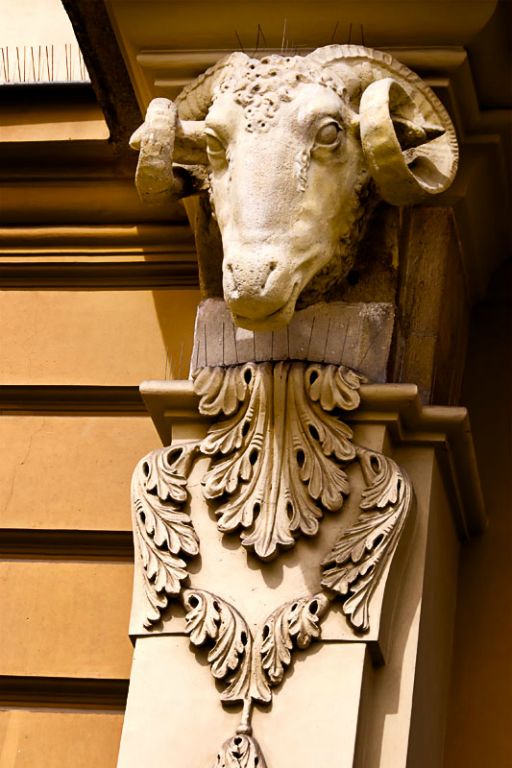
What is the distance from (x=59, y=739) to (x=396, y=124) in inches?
49.6

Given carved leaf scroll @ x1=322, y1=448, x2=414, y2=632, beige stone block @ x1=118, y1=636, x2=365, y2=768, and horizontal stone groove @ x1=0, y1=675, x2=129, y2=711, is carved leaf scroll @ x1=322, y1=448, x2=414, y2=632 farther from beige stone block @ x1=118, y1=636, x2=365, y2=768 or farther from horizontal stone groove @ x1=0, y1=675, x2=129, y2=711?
horizontal stone groove @ x1=0, y1=675, x2=129, y2=711

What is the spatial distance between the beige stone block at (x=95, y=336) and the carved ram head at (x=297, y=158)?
573 mm

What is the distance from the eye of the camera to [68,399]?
401 centimetres

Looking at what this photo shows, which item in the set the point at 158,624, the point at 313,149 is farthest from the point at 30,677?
the point at 313,149

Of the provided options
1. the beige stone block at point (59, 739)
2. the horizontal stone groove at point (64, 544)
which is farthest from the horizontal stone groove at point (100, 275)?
the beige stone block at point (59, 739)

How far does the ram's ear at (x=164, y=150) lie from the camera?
339cm

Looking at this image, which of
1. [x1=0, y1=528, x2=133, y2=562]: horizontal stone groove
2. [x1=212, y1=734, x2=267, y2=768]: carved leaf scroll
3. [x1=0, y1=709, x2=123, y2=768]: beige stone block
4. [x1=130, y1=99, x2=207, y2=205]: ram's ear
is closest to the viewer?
[x1=212, y1=734, x2=267, y2=768]: carved leaf scroll

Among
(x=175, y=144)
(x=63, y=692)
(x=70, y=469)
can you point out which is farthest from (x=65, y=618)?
(x=175, y=144)

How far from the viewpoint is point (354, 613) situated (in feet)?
10.7

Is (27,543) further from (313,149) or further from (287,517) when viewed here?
(313,149)

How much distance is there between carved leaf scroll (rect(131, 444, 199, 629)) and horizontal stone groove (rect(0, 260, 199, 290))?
63 cm

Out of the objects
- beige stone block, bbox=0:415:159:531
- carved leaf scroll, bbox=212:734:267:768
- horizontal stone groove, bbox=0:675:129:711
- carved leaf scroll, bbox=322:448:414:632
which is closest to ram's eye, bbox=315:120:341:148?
carved leaf scroll, bbox=322:448:414:632

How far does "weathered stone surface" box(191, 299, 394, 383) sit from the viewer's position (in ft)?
11.3

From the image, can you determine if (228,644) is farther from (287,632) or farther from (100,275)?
(100,275)
